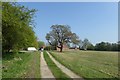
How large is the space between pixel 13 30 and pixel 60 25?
74.5 metres

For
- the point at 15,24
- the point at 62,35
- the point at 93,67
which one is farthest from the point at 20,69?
the point at 62,35

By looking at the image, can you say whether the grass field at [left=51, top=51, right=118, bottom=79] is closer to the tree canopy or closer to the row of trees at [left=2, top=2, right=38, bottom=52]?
the row of trees at [left=2, top=2, right=38, bottom=52]

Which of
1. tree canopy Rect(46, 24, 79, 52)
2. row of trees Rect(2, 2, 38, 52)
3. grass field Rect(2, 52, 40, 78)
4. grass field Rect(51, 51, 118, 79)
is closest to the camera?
grass field Rect(2, 52, 40, 78)

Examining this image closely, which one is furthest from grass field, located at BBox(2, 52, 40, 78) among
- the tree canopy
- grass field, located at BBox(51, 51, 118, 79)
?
the tree canopy

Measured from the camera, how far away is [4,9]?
3088 cm

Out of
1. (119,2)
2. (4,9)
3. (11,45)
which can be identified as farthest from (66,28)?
(119,2)

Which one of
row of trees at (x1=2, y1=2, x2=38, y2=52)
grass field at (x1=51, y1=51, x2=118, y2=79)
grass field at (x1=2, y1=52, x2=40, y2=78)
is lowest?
grass field at (x1=51, y1=51, x2=118, y2=79)

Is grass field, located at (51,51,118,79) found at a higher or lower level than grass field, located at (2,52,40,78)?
lower

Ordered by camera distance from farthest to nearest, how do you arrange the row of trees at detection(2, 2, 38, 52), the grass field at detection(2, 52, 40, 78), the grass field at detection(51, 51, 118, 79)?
the row of trees at detection(2, 2, 38, 52)
the grass field at detection(51, 51, 118, 79)
the grass field at detection(2, 52, 40, 78)

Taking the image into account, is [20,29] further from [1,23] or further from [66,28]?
[66,28]

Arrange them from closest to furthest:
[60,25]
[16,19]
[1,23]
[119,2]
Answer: [119,2], [1,23], [16,19], [60,25]

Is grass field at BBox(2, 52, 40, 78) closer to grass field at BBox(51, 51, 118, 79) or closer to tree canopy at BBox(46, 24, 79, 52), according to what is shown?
grass field at BBox(51, 51, 118, 79)

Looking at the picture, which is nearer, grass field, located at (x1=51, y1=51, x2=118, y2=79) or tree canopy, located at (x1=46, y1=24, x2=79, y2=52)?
grass field, located at (x1=51, y1=51, x2=118, y2=79)

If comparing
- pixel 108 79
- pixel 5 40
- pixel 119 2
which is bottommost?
pixel 108 79
